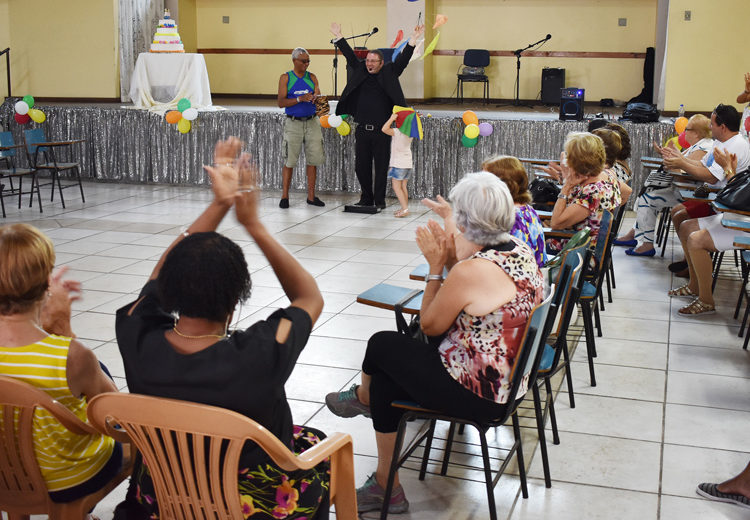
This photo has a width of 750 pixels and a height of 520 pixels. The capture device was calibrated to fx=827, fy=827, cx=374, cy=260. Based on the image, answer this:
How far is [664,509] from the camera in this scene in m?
2.74

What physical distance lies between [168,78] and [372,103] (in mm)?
3864

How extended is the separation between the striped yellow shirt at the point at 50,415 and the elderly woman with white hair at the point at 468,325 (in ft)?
3.05

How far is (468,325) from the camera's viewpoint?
2.48m

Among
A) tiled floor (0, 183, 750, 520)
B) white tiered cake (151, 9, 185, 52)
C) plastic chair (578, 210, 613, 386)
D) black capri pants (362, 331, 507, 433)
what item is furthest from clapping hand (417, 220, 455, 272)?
A: white tiered cake (151, 9, 185, 52)

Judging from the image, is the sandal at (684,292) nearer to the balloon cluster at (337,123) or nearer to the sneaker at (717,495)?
the sneaker at (717,495)

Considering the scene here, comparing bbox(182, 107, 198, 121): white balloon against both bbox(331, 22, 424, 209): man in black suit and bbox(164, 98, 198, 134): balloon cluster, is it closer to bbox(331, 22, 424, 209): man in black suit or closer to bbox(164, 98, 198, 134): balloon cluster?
bbox(164, 98, 198, 134): balloon cluster

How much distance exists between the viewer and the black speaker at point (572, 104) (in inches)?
338

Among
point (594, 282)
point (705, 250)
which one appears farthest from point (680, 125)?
point (594, 282)

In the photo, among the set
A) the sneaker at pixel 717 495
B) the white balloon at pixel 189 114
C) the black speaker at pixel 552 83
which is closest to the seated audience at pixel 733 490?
the sneaker at pixel 717 495

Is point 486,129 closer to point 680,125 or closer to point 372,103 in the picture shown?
point 372,103

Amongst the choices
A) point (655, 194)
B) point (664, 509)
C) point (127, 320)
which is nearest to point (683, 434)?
point (664, 509)

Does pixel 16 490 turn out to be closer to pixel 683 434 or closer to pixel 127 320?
pixel 127 320

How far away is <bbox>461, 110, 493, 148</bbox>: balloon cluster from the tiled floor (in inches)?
59.0

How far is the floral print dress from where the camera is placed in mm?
2467
